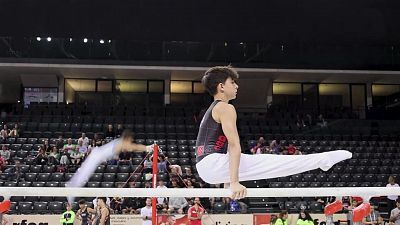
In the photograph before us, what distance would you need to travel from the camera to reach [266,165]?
15.9ft

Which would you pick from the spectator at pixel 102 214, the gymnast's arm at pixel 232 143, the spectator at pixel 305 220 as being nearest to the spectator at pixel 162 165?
the spectator at pixel 102 214

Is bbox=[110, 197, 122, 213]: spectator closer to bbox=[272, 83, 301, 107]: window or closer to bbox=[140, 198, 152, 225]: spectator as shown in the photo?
bbox=[140, 198, 152, 225]: spectator

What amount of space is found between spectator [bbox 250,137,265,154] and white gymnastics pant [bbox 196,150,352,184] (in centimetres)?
1246

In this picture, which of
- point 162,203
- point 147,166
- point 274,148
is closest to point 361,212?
point 162,203

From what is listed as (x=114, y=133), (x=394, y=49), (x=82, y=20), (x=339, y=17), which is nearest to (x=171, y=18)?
(x=82, y=20)

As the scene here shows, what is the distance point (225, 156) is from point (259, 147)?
13.3 meters

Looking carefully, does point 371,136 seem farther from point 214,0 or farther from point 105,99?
point 105,99

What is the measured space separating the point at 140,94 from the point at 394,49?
12942 millimetres

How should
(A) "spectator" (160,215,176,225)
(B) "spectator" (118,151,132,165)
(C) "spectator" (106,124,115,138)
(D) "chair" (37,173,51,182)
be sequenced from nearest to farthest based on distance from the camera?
1. (A) "spectator" (160,215,176,225)
2. (D) "chair" (37,173,51,182)
3. (B) "spectator" (118,151,132,165)
4. (C) "spectator" (106,124,115,138)

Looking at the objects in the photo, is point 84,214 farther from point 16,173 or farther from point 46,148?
point 46,148

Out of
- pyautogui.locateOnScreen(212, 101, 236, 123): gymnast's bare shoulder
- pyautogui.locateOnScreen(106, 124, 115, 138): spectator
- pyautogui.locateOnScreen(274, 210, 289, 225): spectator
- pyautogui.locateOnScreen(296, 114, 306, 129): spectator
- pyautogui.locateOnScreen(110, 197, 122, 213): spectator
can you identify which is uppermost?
pyautogui.locateOnScreen(296, 114, 306, 129): spectator

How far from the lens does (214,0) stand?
20859 mm

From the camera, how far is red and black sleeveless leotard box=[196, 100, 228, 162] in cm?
475

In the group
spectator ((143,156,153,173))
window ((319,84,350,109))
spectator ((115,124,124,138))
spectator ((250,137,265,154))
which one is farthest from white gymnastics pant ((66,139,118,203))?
window ((319,84,350,109))
